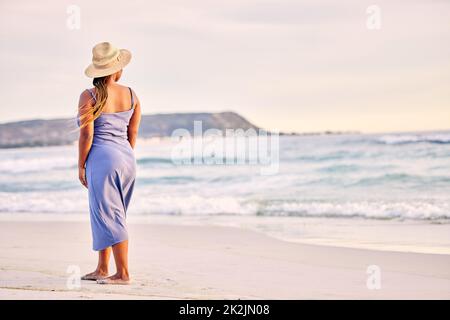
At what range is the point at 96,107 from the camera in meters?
4.24

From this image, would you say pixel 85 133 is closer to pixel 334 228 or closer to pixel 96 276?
pixel 96 276

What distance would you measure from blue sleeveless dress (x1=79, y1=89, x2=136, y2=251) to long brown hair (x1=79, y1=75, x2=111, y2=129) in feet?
0.13

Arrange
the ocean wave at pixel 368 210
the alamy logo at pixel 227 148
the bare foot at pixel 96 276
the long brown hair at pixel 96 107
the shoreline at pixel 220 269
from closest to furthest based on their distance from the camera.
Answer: the shoreline at pixel 220 269 < the long brown hair at pixel 96 107 < the bare foot at pixel 96 276 < the ocean wave at pixel 368 210 < the alamy logo at pixel 227 148

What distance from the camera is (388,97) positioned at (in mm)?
15727

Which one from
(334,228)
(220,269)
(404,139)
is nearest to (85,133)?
(220,269)

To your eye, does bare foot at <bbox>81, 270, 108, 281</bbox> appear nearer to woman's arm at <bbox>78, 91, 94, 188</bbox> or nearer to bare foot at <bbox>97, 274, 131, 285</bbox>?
bare foot at <bbox>97, 274, 131, 285</bbox>

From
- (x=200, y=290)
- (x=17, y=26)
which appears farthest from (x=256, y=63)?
(x=200, y=290)

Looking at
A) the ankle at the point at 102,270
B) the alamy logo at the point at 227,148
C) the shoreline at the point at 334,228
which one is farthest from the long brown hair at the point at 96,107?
the alamy logo at the point at 227,148

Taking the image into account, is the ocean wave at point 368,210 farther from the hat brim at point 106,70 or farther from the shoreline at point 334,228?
the hat brim at point 106,70

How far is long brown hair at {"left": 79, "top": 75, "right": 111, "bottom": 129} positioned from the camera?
4.23m

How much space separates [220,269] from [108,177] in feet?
3.44

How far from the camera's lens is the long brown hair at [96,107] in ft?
13.9

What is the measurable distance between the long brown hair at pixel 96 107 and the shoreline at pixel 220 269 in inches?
35.3

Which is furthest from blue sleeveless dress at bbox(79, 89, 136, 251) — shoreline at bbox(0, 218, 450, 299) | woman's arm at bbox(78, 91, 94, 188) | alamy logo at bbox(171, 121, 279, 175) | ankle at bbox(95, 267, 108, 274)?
alamy logo at bbox(171, 121, 279, 175)
